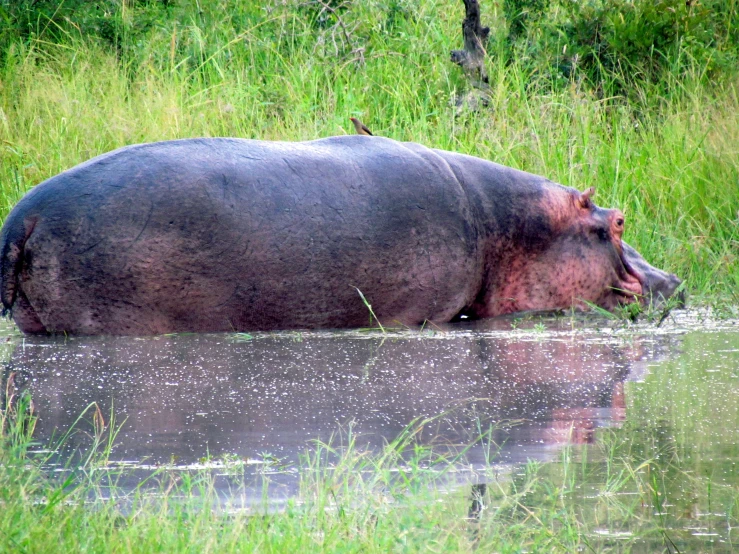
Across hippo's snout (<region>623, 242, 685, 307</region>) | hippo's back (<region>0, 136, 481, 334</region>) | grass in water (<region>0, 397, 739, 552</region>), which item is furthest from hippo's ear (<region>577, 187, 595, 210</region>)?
grass in water (<region>0, 397, 739, 552</region>)

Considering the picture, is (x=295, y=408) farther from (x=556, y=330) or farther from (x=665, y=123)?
(x=665, y=123)

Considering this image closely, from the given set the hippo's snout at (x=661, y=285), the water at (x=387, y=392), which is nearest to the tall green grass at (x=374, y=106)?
the hippo's snout at (x=661, y=285)

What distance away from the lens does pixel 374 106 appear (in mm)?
8695

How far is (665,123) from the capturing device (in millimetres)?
7559

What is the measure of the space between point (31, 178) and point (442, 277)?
10.9 ft

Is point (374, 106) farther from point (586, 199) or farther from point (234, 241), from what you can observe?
point (234, 241)

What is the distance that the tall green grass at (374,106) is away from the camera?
6.83m

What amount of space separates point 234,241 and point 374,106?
403cm

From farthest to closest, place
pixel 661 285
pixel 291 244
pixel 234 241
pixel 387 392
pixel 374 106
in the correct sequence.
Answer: pixel 374 106
pixel 661 285
pixel 291 244
pixel 234 241
pixel 387 392

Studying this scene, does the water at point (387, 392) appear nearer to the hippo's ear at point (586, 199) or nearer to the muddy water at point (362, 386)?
the muddy water at point (362, 386)

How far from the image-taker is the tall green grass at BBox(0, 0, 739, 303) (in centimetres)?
683

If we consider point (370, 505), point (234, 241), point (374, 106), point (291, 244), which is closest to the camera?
point (370, 505)

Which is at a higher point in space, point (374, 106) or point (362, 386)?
point (362, 386)

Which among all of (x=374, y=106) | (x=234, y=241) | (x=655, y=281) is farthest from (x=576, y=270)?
(x=374, y=106)
